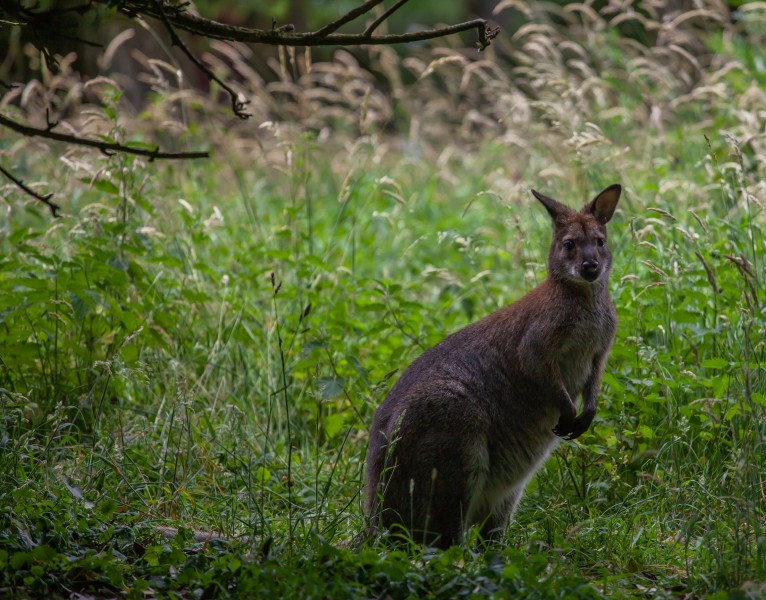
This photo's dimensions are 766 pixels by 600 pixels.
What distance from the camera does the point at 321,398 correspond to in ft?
16.0

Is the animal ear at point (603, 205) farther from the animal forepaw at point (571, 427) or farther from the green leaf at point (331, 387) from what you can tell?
the green leaf at point (331, 387)

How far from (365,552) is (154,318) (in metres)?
2.63

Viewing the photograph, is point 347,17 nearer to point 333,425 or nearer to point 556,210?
point 556,210

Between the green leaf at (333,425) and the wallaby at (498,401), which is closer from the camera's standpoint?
the wallaby at (498,401)

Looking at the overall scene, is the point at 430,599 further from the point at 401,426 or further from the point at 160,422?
the point at 160,422

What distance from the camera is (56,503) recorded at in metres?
4.14

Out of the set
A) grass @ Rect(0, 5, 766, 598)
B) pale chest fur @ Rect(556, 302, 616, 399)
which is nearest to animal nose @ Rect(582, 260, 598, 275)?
pale chest fur @ Rect(556, 302, 616, 399)

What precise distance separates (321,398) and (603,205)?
5.86 ft

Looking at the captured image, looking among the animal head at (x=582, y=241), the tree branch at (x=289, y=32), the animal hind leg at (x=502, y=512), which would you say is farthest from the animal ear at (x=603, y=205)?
the animal hind leg at (x=502, y=512)

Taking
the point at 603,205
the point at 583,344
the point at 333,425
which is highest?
the point at 603,205

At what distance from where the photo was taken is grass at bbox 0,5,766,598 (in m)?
3.74

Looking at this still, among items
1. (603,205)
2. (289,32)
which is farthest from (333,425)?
(289,32)

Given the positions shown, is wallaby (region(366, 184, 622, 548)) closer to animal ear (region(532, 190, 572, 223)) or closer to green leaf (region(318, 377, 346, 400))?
animal ear (region(532, 190, 572, 223))

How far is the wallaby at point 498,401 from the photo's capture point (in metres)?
4.44
